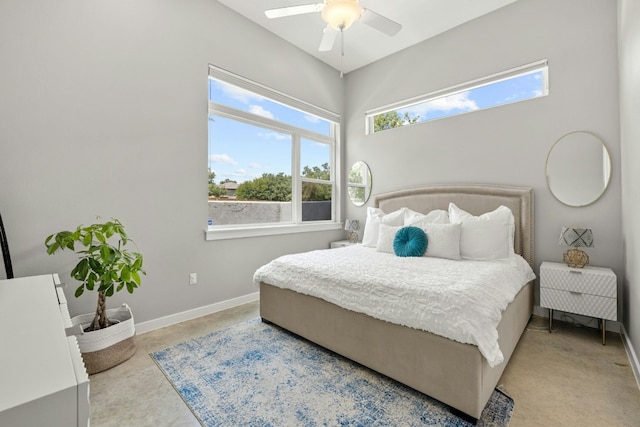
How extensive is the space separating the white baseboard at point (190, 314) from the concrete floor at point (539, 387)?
0.09 m

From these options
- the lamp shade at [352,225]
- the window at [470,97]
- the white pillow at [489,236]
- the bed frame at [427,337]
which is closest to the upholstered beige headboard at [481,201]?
the bed frame at [427,337]

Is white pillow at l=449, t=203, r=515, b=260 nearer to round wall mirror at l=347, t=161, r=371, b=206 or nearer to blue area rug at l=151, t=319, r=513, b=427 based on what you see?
blue area rug at l=151, t=319, r=513, b=427

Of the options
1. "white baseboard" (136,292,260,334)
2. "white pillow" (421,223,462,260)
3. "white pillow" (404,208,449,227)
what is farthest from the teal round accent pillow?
"white baseboard" (136,292,260,334)

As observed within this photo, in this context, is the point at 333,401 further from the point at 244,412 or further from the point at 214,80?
the point at 214,80

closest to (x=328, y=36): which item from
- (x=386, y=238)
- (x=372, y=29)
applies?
(x=372, y=29)

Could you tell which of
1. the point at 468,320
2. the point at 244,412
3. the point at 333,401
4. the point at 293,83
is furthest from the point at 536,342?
the point at 293,83

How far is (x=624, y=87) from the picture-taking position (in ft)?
7.51

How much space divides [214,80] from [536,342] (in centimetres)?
399

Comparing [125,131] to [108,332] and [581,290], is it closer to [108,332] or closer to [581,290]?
[108,332]

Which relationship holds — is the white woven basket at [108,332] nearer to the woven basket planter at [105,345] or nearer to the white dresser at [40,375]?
the woven basket planter at [105,345]

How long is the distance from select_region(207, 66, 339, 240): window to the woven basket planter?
45.7 inches

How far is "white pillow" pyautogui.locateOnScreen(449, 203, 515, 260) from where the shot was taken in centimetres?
265

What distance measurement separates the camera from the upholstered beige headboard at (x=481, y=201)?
2.91 m

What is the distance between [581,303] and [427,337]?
1726 millimetres
